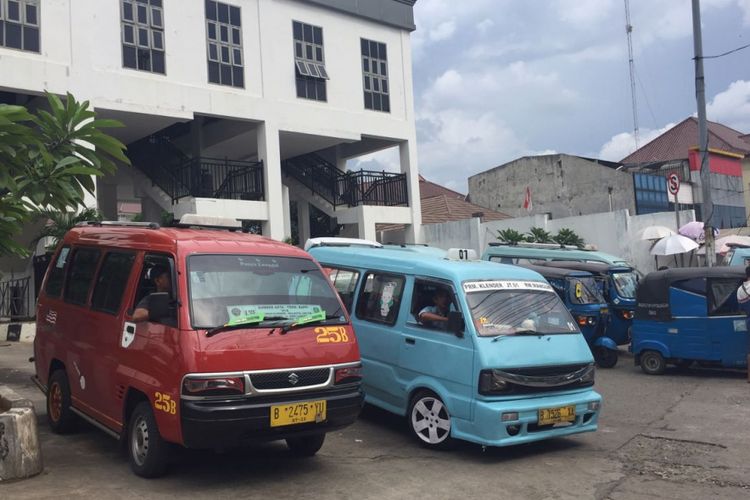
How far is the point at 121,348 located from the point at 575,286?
9124 mm

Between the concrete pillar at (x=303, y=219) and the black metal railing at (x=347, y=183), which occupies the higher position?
the black metal railing at (x=347, y=183)

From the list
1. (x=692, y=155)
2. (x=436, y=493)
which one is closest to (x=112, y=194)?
(x=436, y=493)

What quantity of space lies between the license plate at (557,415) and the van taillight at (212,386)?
9.79 feet

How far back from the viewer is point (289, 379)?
541cm

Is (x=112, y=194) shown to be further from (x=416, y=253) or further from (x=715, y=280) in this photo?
(x=715, y=280)

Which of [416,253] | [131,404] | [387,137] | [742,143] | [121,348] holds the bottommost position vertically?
[131,404]

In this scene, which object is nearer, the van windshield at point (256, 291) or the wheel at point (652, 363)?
the van windshield at point (256, 291)

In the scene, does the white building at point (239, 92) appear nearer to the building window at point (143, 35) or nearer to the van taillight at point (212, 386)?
the building window at point (143, 35)

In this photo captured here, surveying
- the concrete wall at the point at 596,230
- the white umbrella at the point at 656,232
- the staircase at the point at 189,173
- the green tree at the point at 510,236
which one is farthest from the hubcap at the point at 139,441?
the white umbrella at the point at 656,232

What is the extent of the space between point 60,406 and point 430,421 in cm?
387

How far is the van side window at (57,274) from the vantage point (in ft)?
25.1

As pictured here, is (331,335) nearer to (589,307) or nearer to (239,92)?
(589,307)

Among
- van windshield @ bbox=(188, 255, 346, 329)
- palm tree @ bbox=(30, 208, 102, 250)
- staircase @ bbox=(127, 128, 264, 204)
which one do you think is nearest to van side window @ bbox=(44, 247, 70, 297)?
van windshield @ bbox=(188, 255, 346, 329)

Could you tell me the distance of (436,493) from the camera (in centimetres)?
549
